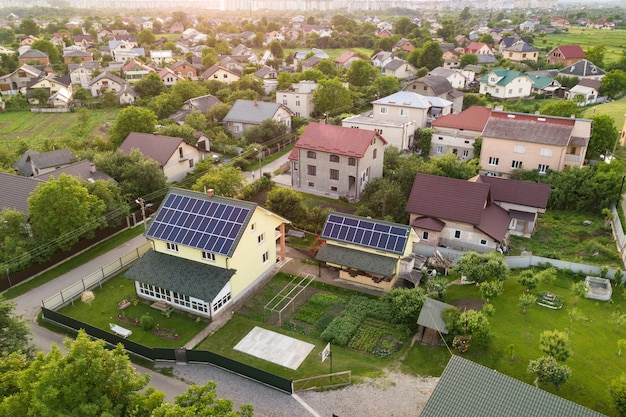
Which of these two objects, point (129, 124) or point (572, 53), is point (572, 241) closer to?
point (129, 124)

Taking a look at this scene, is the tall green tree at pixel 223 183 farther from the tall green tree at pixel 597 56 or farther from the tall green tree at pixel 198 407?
the tall green tree at pixel 597 56

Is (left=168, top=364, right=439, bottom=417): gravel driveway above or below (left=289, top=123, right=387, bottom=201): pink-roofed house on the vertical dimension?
below

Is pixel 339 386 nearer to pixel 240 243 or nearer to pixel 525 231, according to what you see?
pixel 240 243

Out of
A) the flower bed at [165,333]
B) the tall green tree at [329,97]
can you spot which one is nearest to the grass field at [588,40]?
the tall green tree at [329,97]

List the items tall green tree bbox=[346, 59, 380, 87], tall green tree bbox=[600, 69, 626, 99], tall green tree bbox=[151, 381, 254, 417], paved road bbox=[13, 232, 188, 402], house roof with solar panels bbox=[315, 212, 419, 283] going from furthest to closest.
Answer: tall green tree bbox=[346, 59, 380, 87]
tall green tree bbox=[600, 69, 626, 99]
house roof with solar panels bbox=[315, 212, 419, 283]
paved road bbox=[13, 232, 188, 402]
tall green tree bbox=[151, 381, 254, 417]

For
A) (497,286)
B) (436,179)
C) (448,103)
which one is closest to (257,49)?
(448,103)

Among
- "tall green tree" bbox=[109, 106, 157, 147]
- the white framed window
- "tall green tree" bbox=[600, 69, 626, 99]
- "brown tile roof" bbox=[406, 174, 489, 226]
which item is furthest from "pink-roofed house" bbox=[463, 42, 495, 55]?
"brown tile roof" bbox=[406, 174, 489, 226]

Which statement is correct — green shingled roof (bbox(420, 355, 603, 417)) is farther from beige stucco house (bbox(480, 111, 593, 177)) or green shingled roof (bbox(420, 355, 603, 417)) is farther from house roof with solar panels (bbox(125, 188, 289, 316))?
beige stucco house (bbox(480, 111, 593, 177))
